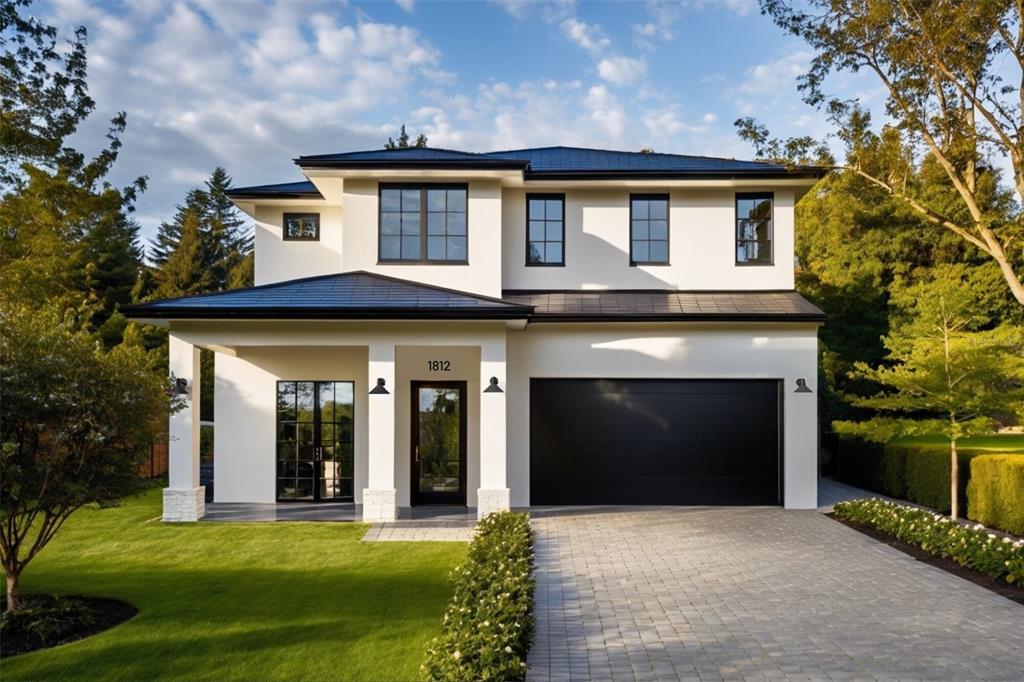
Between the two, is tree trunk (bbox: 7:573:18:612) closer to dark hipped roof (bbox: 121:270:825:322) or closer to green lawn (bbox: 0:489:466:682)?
green lawn (bbox: 0:489:466:682)

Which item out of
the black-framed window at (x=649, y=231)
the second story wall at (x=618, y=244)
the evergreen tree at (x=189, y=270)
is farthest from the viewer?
the evergreen tree at (x=189, y=270)

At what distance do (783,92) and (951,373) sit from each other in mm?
7020

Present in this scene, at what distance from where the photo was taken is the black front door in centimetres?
1400

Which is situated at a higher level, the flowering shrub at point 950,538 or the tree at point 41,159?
the tree at point 41,159

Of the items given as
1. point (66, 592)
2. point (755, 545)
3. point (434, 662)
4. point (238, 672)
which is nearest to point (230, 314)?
point (66, 592)

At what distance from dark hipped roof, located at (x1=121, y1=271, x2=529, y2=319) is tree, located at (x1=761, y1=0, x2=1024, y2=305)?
8.68 meters

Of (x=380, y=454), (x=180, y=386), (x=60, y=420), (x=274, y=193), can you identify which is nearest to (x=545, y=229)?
(x=274, y=193)

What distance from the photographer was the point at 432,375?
13961 millimetres

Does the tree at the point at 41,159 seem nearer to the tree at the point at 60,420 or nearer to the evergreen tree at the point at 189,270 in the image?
the tree at the point at 60,420

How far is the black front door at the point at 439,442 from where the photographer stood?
45.9ft

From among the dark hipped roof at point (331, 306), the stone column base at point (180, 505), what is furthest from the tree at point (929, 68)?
the stone column base at point (180, 505)

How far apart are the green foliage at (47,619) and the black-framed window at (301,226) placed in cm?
945

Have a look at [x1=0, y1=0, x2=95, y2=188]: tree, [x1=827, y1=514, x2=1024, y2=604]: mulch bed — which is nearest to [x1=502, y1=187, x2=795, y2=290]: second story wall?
[x1=827, y1=514, x2=1024, y2=604]: mulch bed

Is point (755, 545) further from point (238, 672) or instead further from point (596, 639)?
point (238, 672)
